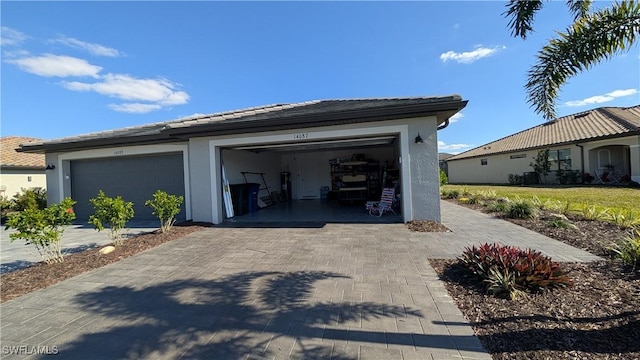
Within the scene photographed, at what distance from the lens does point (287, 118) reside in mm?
7738

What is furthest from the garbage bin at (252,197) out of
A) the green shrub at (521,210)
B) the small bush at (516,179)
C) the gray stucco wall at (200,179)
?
the small bush at (516,179)

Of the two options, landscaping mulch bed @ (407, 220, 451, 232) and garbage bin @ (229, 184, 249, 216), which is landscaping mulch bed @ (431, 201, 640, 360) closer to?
landscaping mulch bed @ (407, 220, 451, 232)

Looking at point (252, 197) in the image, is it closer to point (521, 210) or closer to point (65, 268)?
point (65, 268)

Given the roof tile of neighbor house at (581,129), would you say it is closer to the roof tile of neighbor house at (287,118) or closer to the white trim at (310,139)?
the roof tile of neighbor house at (287,118)

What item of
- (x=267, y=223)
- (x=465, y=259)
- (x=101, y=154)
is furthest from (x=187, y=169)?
(x=465, y=259)

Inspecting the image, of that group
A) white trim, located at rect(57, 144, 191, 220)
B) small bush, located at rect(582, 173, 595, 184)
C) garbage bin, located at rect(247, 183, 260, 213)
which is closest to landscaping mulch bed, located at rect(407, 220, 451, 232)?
garbage bin, located at rect(247, 183, 260, 213)

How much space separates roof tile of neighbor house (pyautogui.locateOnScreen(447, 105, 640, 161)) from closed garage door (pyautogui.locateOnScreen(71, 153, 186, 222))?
17.5 meters

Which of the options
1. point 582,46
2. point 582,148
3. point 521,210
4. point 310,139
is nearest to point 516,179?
point 582,148

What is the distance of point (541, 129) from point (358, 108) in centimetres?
2518

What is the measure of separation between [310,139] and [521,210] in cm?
661

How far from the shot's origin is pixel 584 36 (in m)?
3.32

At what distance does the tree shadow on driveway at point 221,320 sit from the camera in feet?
8.32

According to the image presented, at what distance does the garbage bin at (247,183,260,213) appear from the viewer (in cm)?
1120

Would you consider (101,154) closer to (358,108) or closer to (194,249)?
(194,249)
